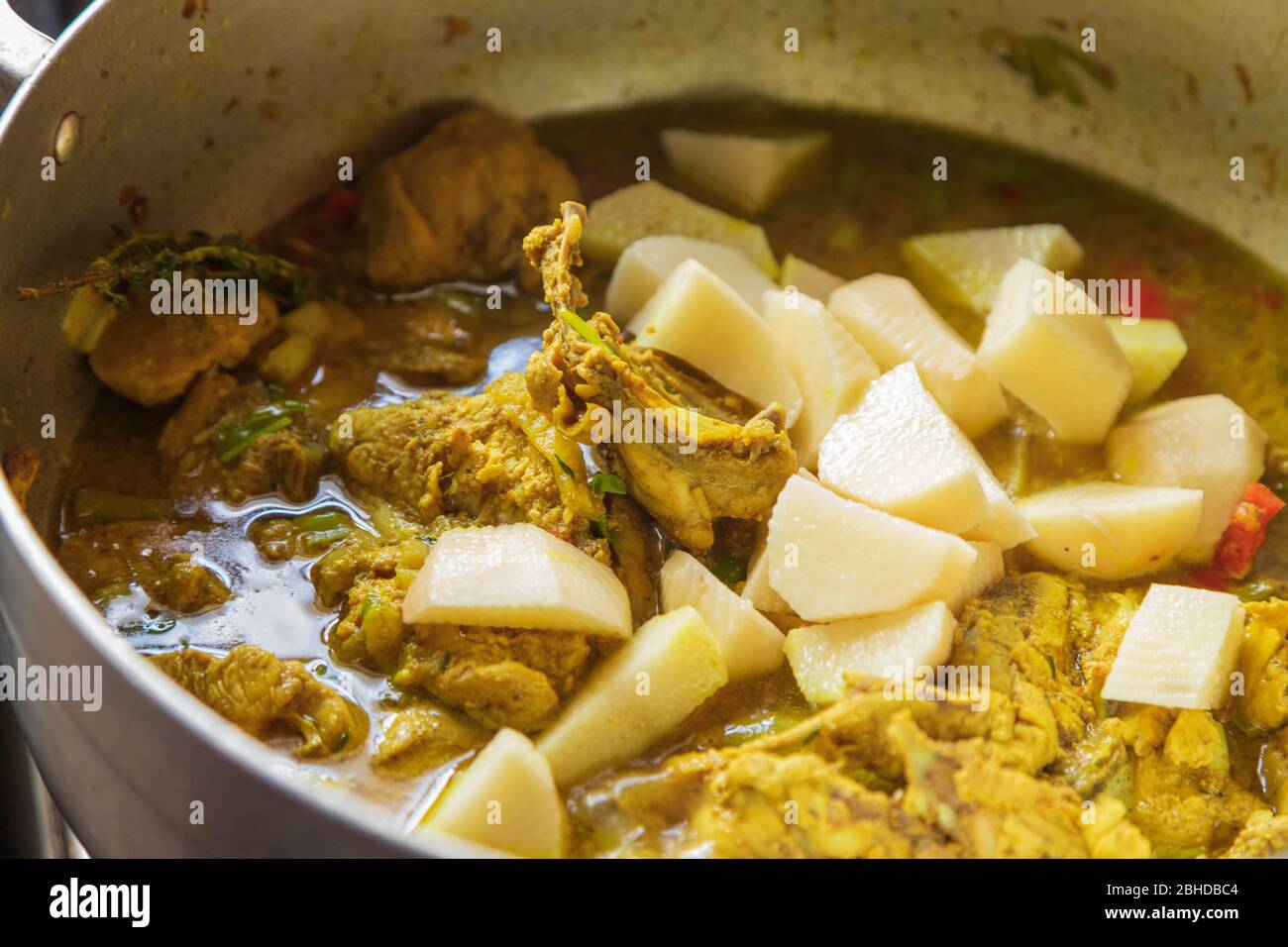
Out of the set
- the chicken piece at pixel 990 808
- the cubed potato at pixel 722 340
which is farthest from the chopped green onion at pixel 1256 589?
the cubed potato at pixel 722 340

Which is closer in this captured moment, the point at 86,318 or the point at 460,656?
the point at 460,656

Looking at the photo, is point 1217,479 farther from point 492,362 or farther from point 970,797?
point 492,362

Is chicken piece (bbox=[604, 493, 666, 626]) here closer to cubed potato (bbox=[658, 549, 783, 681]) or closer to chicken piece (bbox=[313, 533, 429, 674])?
cubed potato (bbox=[658, 549, 783, 681])

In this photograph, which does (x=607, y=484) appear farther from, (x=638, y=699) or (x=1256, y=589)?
(x=1256, y=589)

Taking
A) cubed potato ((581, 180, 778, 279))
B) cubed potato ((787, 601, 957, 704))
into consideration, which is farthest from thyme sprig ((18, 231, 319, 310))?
cubed potato ((787, 601, 957, 704))

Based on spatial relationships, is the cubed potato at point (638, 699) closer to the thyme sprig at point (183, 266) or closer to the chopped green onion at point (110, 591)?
the chopped green onion at point (110, 591)

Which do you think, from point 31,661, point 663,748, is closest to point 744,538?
point 663,748

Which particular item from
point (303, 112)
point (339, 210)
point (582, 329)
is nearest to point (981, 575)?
point (582, 329)
